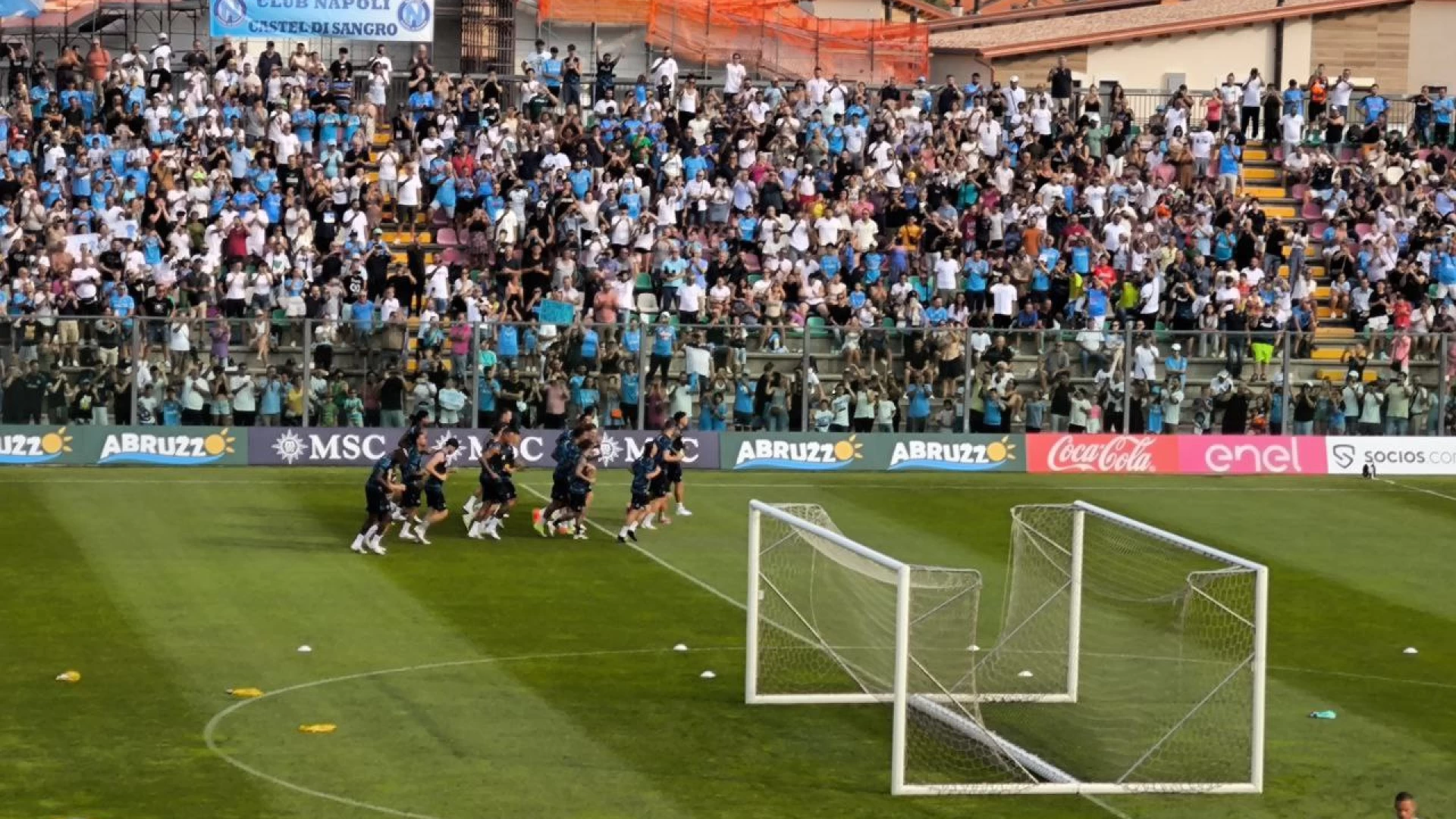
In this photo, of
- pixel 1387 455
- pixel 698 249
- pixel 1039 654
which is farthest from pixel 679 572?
pixel 1387 455

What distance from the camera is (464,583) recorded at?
31641 millimetres

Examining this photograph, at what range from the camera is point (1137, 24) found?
220 feet

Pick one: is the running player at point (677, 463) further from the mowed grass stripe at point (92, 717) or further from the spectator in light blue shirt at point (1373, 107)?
the spectator in light blue shirt at point (1373, 107)

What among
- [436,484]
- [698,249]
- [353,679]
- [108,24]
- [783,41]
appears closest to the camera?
[353,679]

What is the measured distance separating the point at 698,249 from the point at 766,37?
1377 cm

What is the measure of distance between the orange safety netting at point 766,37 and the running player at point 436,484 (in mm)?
26434

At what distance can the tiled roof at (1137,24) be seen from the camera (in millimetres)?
66000

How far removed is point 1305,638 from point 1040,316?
20.5 m

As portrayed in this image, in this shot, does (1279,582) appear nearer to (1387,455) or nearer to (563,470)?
(563,470)

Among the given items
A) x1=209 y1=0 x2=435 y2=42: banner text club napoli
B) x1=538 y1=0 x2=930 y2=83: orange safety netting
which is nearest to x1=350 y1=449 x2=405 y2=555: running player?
x1=209 y1=0 x2=435 y2=42: banner text club napoli

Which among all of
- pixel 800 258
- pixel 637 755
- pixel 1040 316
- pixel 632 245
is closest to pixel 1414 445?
pixel 1040 316

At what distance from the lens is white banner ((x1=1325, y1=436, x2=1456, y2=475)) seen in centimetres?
4578

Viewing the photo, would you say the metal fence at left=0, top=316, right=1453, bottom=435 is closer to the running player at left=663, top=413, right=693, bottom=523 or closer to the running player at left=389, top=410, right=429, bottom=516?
the running player at left=663, top=413, right=693, bottom=523

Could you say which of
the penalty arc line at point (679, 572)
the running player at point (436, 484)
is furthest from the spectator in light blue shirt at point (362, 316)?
the running player at point (436, 484)
